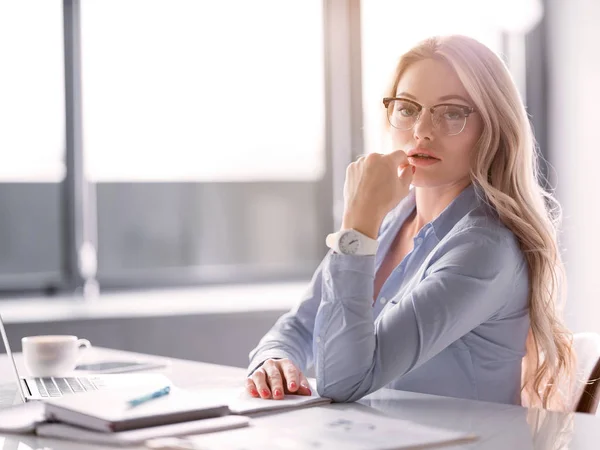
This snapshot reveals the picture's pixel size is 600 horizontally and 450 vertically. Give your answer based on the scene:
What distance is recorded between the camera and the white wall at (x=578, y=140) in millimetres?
3779

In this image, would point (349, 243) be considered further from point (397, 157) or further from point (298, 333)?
point (298, 333)

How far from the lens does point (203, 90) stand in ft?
12.7

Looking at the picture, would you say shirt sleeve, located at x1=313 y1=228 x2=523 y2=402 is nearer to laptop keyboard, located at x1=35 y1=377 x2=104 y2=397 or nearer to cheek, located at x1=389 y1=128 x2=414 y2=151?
cheek, located at x1=389 y1=128 x2=414 y2=151

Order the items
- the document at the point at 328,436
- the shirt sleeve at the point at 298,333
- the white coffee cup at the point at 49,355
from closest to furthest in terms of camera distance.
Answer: the document at the point at 328,436, the white coffee cup at the point at 49,355, the shirt sleeve at the point at 298,333

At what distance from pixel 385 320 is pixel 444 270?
0.51 feet

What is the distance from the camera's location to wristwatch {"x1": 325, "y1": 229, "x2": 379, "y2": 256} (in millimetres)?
1406

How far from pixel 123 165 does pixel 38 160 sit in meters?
0.37

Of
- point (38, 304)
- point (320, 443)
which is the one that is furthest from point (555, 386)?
point (38, 304)

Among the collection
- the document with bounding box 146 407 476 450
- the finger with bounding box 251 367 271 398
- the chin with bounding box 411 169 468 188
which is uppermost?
the chin with bounding box 411 169 468 188

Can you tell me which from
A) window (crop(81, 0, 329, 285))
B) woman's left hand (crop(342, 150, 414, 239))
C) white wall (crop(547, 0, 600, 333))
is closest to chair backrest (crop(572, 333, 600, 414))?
woman's left hand (crop(342, 150, 414, 239))

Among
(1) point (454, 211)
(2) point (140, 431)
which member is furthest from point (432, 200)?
(2) point (140, 431)

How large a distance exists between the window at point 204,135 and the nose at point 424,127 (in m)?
2.34

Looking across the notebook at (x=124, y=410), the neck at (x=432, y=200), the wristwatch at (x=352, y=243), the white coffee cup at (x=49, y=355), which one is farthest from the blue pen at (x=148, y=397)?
the neck at (x=432, y=200)

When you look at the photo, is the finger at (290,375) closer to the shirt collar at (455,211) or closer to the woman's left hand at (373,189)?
the woman's left hand at (373,189)
